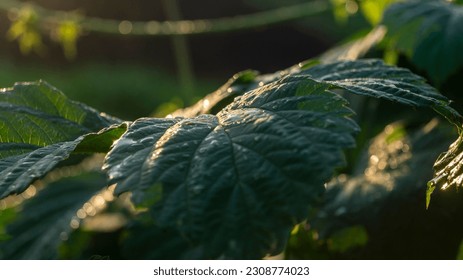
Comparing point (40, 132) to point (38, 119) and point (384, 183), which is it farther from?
point (384, 183)

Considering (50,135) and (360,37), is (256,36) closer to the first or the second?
(360,37)

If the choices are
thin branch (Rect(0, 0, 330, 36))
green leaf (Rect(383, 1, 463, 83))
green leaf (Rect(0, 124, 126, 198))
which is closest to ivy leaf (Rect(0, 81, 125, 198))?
green leaf (Rect(0, 124, 126, 198))

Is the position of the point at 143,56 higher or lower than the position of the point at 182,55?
lower

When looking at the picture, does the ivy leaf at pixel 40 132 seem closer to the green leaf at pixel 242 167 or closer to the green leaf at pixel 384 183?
the green leaf at pixel 242 167

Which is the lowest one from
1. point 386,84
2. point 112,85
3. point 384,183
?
point 112,85

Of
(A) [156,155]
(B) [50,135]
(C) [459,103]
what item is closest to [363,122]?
(C) [459,103]

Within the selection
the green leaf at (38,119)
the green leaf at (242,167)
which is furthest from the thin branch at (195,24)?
the green leaf at (242,167)

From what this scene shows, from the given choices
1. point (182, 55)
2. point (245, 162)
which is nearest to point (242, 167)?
point (245, 162)
